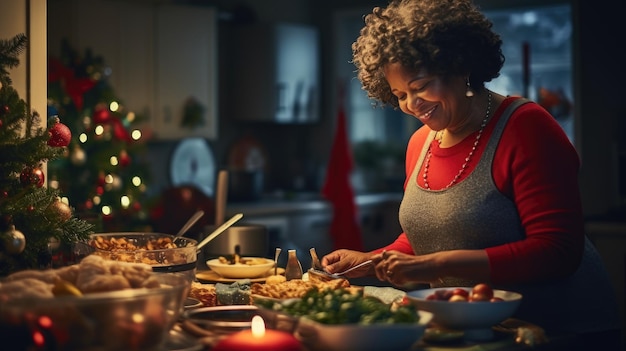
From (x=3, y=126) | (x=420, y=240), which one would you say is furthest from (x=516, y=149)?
(x=3, y=126)

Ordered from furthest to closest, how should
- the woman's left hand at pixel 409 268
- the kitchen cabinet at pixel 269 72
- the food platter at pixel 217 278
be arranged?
1. the kitchen cabinet at pixel 269 72
2. the food platter at pixel 217 278
3. the woman's left hand at pixel 409 268

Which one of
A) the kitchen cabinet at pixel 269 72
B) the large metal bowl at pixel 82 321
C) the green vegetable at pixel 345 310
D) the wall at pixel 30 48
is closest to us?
the large metal bowl at pixel 82 321

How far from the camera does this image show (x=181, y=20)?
5.88 meters

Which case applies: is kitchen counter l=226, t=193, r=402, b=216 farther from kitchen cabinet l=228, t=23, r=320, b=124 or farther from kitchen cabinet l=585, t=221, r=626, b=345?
kitchen cabinet l=585, t=221, r=626, b=345

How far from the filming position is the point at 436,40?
7.37ft

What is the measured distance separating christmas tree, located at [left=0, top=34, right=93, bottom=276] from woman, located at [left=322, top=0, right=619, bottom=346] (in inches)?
26.5

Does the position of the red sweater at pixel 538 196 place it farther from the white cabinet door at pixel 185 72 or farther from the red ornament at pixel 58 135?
the white cabinet door at pixel 185 72

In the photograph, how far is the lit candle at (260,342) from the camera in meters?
1.55

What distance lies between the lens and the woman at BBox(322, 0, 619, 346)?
206 cm

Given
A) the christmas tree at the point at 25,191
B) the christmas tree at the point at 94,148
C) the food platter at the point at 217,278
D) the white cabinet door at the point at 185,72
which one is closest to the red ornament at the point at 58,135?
the christmas tree at the point at 25,191

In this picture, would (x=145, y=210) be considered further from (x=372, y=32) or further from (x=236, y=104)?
(x=372, y=32)

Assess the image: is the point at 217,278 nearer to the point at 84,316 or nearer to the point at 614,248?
the point at 84,316

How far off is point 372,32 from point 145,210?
273cm

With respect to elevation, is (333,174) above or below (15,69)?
below
